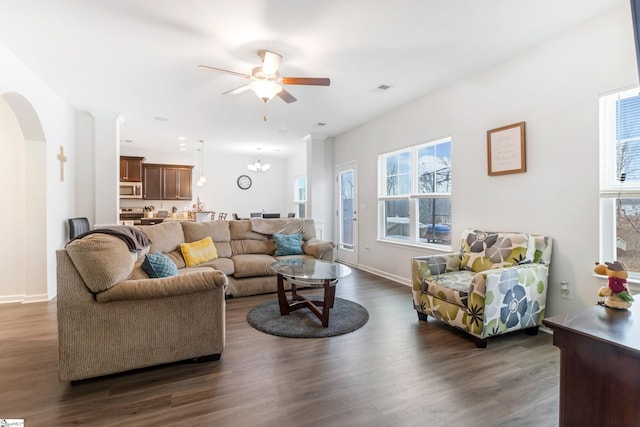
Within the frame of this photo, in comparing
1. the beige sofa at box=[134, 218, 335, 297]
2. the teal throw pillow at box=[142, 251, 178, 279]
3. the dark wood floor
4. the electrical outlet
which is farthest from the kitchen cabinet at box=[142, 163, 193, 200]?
the electrical outlet

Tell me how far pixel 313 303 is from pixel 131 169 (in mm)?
7030

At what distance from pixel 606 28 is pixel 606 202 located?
56.3 inches

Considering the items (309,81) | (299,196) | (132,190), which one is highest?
(309,81)

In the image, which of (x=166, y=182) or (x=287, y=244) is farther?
(x=166, y=182)

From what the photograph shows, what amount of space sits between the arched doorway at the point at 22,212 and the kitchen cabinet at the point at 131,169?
4.21 metres

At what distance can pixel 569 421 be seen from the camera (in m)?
1.01

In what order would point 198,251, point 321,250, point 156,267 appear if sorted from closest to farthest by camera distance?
point 156,267, point 198,251, point 321,250

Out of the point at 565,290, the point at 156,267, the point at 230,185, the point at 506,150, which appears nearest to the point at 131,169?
the point at 230,185

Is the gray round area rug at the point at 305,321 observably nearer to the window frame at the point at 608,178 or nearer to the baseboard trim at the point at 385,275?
the baseboard trim at the point at 385,275

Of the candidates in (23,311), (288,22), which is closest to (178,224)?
(23,311)

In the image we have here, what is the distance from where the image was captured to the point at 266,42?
2900mm

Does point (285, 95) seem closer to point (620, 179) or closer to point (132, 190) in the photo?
point (620, 179)

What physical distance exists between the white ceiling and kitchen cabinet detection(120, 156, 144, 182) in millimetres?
3614

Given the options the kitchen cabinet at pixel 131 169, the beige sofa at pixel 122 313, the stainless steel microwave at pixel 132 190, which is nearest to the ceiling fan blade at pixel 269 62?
the beige sofa at pixel 122 313
